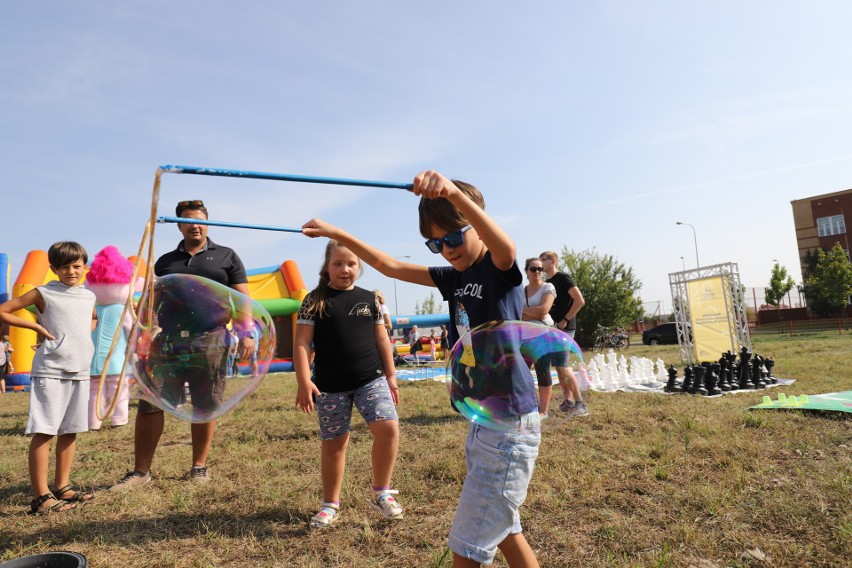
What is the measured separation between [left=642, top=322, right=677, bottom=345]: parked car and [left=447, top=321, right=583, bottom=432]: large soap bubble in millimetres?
31687

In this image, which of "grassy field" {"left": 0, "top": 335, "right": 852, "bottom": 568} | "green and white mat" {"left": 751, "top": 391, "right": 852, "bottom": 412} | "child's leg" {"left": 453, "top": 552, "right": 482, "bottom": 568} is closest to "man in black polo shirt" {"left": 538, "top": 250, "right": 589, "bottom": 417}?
"grassy field" {"left": 0, "top": 335, "right": 852, "bottom": 568}

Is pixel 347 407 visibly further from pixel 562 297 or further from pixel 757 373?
pixel 757 373

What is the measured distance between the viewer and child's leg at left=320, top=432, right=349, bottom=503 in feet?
11.5

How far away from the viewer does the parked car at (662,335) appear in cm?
3119

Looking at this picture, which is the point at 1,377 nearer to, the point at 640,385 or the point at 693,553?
the point at 640,385

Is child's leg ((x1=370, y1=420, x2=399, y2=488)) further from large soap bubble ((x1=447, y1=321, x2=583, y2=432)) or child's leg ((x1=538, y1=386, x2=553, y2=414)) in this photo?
child's leg ((x1=538, y1=386, x2=553, y2=414))

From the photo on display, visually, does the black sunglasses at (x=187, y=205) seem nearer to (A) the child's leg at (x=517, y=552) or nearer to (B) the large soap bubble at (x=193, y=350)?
(B) the large soap bubble at (x=193, y=350)

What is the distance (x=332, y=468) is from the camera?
3.52m

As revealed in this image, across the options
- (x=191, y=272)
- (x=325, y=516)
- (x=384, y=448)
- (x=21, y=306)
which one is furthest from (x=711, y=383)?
(x=21, y=306)

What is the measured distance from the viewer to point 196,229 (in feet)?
14.1

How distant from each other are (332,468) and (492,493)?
1.71 metres

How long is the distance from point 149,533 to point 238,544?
0.64 meters

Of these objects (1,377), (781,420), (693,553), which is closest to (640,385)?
(781,420)

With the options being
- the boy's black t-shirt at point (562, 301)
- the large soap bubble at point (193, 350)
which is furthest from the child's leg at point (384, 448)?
the boy's black t-shirt at point (562, 301)
